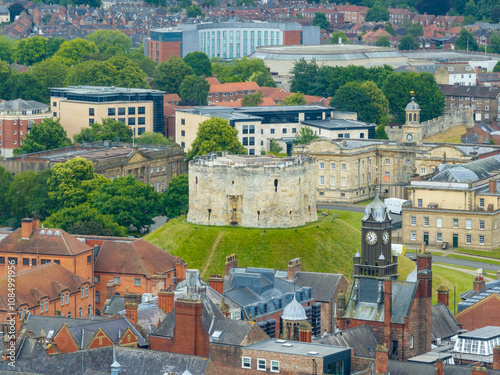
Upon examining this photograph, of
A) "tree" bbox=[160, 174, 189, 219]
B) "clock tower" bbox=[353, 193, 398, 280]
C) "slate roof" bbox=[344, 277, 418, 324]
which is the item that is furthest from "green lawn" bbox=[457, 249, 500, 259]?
"slate roof" bbox=[344, 277, 418, 324]

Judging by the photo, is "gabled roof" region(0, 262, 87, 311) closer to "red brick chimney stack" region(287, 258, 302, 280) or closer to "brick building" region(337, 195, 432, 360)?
"red brick chimney stack" region(287, 258, 302, 280)

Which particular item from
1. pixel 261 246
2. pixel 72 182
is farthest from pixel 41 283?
pixel 72 182

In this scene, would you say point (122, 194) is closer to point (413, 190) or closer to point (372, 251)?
point (413, 190)

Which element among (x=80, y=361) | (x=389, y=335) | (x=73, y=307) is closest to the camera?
(x=80, y=361)

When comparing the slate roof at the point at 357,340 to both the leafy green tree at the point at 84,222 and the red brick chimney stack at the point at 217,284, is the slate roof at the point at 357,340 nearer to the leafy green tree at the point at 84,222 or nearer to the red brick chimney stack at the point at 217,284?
the red brick chimney stack at the point at 217,284

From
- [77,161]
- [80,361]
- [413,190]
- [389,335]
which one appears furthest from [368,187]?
[80,361]

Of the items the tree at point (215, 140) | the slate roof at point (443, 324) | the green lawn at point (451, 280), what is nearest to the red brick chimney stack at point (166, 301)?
the slate roof at point (443, 324)
